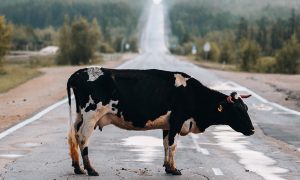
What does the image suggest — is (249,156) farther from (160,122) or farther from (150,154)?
(160,122)

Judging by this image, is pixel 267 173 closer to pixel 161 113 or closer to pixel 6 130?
pixel 161 113

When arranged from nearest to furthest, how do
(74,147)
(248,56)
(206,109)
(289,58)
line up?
1. (74,147)
2. (206,109)
3. (289,58)
4. (248,56)

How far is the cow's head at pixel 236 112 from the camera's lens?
11.2m

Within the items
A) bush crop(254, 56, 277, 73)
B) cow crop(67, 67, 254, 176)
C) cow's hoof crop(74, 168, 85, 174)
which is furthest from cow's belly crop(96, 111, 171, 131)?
bush crop(254, 56, 277, 73)

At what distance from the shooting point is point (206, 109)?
11.4 meters

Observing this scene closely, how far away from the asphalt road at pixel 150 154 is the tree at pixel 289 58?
60970 millimetres

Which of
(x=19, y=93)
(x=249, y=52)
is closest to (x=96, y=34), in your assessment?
(x=249, y=52)

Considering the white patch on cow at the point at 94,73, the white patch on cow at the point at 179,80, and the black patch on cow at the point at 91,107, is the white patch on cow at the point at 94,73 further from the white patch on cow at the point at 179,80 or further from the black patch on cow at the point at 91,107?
the white patch on cow at the point at 179,80

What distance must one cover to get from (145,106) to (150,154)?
9.39 feet

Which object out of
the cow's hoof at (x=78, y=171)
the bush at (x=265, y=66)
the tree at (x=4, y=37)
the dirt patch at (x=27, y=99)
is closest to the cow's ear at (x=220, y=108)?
the cow's hoof at (x=78, y=171)

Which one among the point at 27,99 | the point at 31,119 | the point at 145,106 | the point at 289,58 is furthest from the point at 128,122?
the point at 289,58

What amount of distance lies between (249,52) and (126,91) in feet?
247

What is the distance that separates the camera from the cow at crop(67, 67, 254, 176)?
10.8 meters

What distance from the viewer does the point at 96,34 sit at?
9075cm
